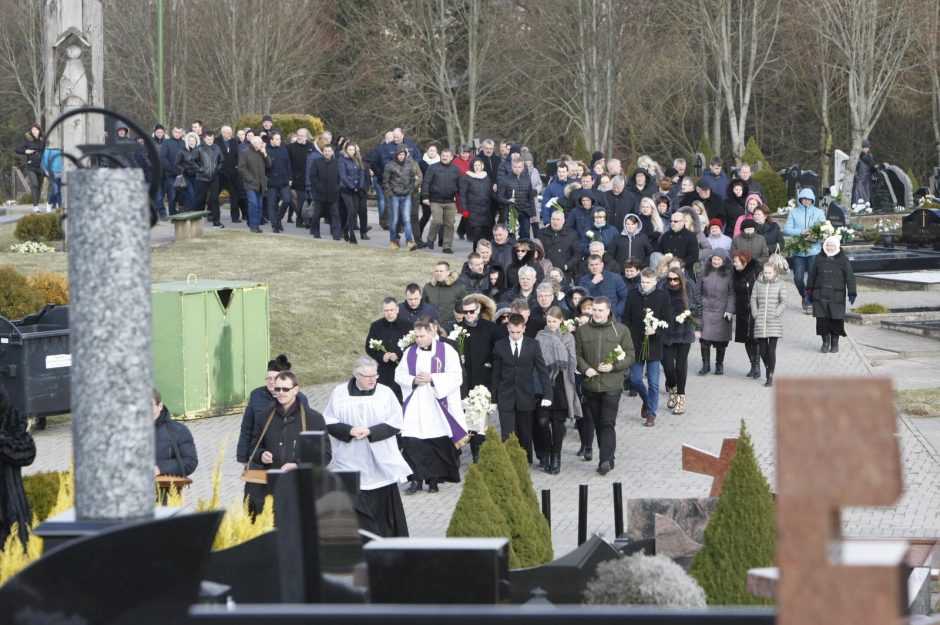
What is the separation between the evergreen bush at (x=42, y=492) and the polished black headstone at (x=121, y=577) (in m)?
5.12

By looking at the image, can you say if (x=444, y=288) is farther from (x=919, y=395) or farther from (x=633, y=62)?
(x=633, y=62)

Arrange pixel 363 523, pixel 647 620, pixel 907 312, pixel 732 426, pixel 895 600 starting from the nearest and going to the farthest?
pixel 895 600
pixel 647 620
pixel 363 523
pixel 732 426
pixel 907 312

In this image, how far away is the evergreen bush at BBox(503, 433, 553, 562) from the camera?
10.1 meters

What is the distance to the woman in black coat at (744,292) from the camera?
19156 millimetres

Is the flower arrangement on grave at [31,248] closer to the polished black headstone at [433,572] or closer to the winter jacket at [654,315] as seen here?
the winter jacket at [654,315]

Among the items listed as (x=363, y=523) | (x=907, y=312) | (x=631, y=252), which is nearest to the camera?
(x=363, y=523)

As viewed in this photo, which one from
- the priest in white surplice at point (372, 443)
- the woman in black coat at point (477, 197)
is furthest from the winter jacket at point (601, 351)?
the woman in black coat at point (477, 197)

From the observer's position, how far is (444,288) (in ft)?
56.4

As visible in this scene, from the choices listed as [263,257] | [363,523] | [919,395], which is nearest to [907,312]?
[919,395]

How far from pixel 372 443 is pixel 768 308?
7.84 m

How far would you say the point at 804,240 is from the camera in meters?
23.2

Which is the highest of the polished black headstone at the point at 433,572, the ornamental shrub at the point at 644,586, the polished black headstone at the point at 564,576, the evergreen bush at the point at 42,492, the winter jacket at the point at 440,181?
the winter jacket at the point at 440,181

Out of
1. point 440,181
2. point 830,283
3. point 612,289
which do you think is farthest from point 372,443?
point 440,181

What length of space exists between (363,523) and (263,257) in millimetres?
15218
